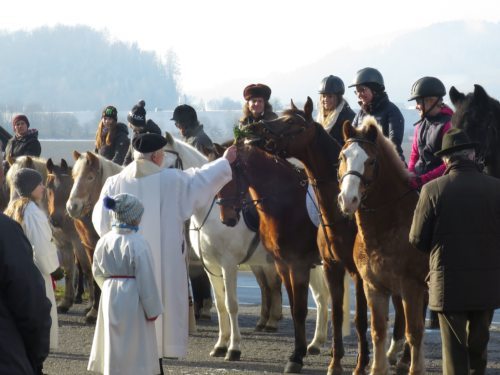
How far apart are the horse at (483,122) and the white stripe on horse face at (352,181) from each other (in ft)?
3.33

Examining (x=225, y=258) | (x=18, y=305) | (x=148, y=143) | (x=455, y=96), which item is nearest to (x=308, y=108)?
(x=455, y=96)

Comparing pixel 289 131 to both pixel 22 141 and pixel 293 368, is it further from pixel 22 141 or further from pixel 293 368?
pixel 22 141

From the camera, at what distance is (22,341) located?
5.33 meters

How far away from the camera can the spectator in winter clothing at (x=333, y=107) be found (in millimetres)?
11641

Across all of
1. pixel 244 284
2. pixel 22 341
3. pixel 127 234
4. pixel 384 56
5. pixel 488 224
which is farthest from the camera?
pixel 384 56

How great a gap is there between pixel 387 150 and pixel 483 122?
2.92 ft

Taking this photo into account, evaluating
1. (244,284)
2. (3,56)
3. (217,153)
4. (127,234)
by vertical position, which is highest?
(3,56)

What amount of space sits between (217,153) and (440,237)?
4.59m

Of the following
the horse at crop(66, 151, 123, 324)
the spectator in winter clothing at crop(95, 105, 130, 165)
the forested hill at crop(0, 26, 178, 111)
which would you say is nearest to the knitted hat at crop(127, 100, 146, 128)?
the horse at crop(66, 151, 123, 324)

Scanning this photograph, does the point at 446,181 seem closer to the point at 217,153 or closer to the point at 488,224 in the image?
the point at 488,224

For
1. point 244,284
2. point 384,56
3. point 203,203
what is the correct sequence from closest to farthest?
point 203,203 < point 244,284 < point 384,56

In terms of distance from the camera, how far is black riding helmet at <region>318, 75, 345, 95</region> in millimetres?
11695

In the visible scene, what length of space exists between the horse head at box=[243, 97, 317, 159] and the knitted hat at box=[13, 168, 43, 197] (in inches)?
84.8

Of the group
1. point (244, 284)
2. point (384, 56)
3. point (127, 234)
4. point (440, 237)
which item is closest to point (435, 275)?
point (440, 237)
